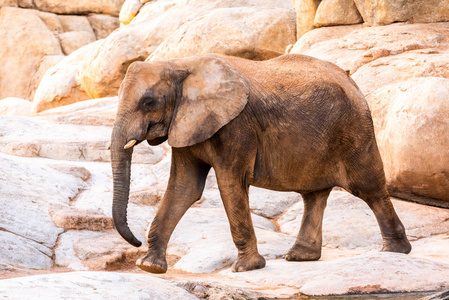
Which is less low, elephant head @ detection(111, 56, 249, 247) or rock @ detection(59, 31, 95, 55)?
elephant head @ detection(111, 56, 249, 247)

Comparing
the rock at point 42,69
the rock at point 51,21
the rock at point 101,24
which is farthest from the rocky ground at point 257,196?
the rock at point 101,24

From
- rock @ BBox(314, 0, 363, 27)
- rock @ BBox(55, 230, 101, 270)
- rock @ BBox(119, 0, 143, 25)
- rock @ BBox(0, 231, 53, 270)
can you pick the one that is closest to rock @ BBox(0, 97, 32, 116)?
rock @ BBox(119, 0, 143, 25)

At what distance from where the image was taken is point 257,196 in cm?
970

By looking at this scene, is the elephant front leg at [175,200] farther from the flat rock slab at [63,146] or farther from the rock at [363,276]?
the flat rock slab at [63,146]

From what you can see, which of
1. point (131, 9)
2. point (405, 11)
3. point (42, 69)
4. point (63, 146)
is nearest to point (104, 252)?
point (63, 146)

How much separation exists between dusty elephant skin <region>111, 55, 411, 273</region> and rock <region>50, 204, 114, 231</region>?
1.64 m

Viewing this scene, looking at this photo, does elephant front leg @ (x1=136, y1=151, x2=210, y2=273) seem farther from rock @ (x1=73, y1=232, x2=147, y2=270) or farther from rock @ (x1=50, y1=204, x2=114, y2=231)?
rock @ (x1=50, y1=204, x2=114, y2=231)

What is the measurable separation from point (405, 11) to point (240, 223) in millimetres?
6901

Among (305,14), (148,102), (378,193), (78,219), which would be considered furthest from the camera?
(305,14)

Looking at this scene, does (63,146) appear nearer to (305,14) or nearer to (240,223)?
(240,223)

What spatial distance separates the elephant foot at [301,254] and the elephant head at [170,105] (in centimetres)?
160

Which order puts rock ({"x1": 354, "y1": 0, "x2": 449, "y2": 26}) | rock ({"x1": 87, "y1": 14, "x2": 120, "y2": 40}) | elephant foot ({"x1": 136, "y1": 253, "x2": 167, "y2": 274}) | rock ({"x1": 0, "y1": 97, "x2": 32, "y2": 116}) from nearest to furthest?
elephant foot ({"x1": 136, "y1": 253, "x2": 167, "y2": 274}) → rock ({"x1": 354, "y1": 0, "x2": 449, "y2": 26}) → rock ({"x1": 0, "y1": 97, "x2": 32, "y2": 116}) → rock ({"x1": 87, "y1": 14, "x2": 120, "y2": 40})

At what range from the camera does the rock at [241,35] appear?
1535 centimetres

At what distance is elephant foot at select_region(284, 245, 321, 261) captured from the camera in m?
7.05
